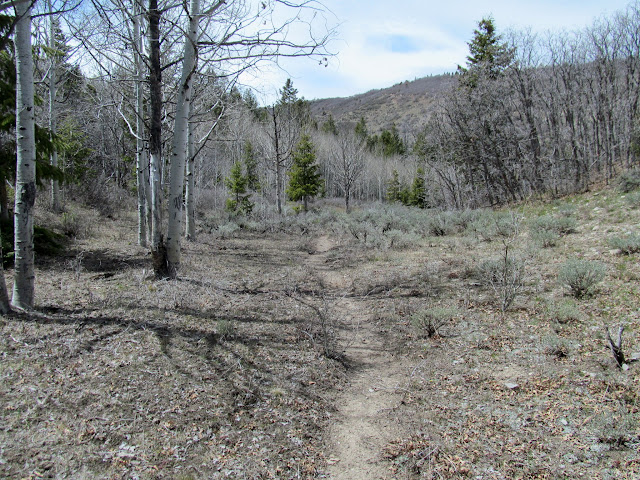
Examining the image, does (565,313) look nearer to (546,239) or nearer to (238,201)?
(546,239)

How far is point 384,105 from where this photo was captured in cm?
12162

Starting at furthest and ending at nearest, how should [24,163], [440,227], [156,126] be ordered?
[440,227]
[156,126]
[24,163]

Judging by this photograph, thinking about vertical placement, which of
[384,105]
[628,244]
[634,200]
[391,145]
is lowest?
[628,244]

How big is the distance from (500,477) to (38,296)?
6.09 m

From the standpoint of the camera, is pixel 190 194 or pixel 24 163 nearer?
pixel 24 163

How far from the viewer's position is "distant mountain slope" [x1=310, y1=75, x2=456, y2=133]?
345 ft

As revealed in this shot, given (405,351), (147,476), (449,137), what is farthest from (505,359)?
(449,137)

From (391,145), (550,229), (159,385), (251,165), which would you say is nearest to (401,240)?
(550,229)

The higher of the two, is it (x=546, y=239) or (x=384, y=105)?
(x=384, y=105)

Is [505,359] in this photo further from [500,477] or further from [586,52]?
[586,52]

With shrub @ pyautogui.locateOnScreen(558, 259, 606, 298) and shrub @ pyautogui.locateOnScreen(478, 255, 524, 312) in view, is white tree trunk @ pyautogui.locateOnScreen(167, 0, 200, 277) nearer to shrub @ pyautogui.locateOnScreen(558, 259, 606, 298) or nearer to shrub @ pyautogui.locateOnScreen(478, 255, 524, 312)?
A: shrub @ pyautogui.locateOnScreen(478, 255, 524, 312)

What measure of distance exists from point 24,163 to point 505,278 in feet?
22.2

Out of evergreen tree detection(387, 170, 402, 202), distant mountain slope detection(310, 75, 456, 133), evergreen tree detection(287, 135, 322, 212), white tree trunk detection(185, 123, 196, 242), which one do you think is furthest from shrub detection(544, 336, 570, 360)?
distant mountain slope detection(310, 75, 456, 133)

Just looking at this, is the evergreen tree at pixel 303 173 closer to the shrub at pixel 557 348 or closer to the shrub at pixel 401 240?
the shrub at pixel 401 240
